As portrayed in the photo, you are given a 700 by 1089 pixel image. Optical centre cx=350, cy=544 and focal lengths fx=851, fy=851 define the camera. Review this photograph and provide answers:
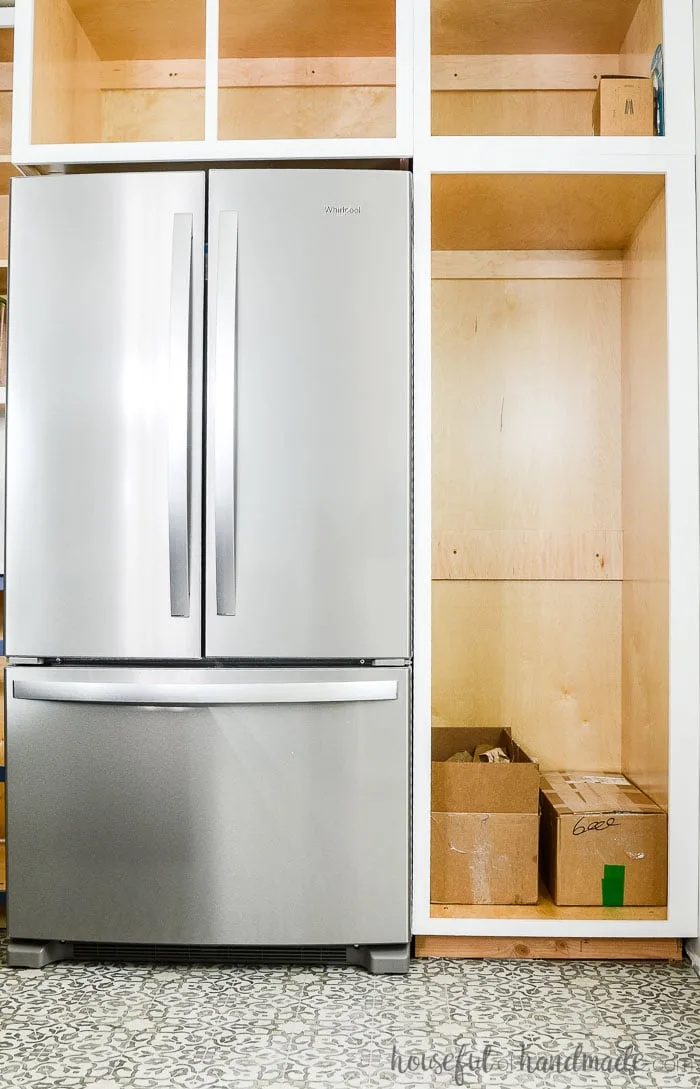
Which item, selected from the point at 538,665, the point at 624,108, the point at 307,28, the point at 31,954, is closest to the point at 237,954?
the point at 31,954

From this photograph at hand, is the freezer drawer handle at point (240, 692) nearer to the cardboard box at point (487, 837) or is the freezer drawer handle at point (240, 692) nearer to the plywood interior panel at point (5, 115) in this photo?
the cardboard box at point (487, 837)

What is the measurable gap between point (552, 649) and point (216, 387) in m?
1.22

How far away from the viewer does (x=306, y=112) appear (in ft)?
7.95

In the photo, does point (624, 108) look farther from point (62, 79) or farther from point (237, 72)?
point (62, 79)

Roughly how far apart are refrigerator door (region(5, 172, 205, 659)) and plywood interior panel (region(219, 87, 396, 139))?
0.70 meters

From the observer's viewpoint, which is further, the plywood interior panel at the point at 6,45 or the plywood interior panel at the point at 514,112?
the plywood interior panel at the point at 514,112

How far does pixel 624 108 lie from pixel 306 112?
921 mm

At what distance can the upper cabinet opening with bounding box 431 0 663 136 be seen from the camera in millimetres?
2225

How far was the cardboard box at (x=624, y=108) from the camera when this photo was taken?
1938 millimetres

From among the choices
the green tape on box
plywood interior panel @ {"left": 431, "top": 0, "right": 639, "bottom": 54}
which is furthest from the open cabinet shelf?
the green tape on box

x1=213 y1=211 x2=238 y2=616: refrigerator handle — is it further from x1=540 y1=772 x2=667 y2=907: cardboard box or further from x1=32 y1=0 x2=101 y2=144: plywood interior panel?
x1=540 y1=772 x2=667 y2=907: cardboard box

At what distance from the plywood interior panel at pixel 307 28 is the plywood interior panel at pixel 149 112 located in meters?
0.18

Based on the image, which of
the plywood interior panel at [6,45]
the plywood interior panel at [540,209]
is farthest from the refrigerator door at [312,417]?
the plywood interior panel at [6,45]

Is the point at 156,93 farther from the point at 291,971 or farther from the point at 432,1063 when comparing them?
the point at 432,1063
